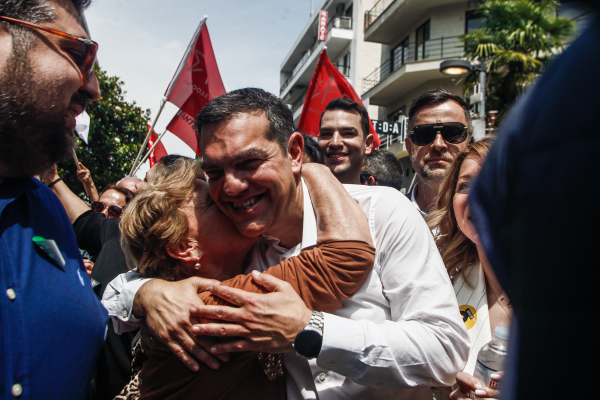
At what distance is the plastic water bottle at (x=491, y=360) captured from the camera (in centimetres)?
160

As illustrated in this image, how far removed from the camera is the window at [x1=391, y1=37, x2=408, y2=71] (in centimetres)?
2067

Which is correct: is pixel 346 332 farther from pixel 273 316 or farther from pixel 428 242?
pixel 428 242

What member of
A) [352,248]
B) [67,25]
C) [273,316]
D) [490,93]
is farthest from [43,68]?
[490,93]

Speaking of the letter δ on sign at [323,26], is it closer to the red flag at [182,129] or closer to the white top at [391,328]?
the red flag at [182,129]

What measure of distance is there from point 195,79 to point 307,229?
485 cm

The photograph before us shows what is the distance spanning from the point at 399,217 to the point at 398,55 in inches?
839

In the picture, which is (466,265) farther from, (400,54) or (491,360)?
(400,54)

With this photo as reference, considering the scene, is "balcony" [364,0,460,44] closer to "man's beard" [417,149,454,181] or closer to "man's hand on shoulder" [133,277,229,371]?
"man's beard" [417,149,454,181]

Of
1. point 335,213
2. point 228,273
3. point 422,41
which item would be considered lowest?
point 228,273

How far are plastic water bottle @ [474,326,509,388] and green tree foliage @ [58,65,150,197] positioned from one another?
14372 millimetres

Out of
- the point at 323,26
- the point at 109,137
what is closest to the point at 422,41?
the point at 323,26

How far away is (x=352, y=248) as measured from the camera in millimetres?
1812

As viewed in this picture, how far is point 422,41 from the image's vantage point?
19.3 meters

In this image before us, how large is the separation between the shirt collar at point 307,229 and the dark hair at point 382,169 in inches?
127
